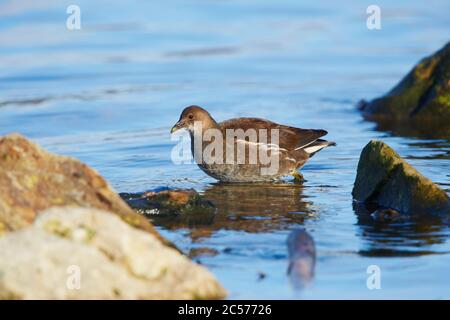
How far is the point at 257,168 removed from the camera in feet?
35.6

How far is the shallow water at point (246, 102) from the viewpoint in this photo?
24.0ft

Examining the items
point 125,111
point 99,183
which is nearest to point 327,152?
point 125,111

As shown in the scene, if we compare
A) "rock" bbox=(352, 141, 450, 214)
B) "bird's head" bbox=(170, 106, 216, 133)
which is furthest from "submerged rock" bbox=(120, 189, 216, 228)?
"bird's head" bbox=(170, 106, 216, 133)

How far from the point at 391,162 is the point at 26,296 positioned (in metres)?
4.42

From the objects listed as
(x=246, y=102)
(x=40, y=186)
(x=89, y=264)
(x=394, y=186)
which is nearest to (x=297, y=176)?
(x=394, y=186)

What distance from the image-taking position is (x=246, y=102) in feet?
52.4

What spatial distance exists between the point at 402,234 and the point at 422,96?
7.36 meters

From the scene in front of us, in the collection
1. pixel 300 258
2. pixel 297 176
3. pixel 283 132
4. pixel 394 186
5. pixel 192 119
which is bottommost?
pixel 297 176

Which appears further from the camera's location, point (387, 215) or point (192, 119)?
point (192, 119)

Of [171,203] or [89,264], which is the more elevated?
[89,264]

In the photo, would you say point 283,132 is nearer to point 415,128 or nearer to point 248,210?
point 248,210

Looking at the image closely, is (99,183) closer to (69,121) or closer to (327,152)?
(327,152)

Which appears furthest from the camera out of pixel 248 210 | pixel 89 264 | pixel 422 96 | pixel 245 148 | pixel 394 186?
pixel 422 96

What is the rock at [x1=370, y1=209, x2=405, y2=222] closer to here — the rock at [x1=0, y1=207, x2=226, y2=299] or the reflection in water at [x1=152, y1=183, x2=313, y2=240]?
the reflection in water at [x1=152, y1=183, x2=313, y2=240]
